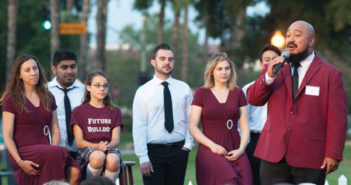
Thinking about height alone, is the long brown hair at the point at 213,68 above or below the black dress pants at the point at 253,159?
above

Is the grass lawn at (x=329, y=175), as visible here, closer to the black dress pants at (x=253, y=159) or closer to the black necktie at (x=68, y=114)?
the black dress pants at (x=253, y=159)

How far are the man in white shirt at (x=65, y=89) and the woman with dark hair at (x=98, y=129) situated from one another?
444mm

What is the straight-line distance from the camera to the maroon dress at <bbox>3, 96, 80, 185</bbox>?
7961mm

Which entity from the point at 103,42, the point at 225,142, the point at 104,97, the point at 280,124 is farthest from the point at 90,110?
the point at 103,42

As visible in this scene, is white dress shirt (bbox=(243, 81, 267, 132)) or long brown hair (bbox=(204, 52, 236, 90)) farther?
white dress shirt (bbox=(243, 81, 267, 132))

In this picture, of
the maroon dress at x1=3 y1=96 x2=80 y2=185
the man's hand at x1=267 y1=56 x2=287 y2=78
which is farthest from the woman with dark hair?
the man's hand at x1=267 y1=56 x2=287 y2=78

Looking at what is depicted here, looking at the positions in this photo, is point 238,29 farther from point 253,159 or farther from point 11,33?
point 253,159

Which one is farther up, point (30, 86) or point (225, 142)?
point (30, 86)

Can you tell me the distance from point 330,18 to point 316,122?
24706mm

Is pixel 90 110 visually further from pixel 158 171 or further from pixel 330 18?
pixel 330 18

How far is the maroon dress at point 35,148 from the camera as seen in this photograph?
26.1 feet

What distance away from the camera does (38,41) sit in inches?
1892

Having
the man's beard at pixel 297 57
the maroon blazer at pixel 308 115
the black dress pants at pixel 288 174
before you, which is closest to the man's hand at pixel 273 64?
the maroon blazer at pixel 308 115

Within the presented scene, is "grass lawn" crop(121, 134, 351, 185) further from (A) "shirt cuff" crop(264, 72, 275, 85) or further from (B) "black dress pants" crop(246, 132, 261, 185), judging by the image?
(A) "shirt cuff" crop(264, 72, 275, 85)
